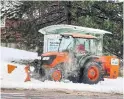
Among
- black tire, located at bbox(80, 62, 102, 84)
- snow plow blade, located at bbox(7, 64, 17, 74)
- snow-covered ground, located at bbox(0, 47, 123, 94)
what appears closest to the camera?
snow-covered ground, located at bbox(0, 47, 123, 94)

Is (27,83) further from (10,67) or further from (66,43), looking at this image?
(66,43)

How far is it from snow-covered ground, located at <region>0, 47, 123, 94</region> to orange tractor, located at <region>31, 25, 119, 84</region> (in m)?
0.20

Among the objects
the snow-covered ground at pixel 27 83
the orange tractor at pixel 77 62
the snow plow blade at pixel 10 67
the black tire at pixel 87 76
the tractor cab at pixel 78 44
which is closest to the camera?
the snow-covered ground at pixel 27 83

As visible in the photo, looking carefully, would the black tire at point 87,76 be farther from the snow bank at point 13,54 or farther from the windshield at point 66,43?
the snow bank at point 13,54

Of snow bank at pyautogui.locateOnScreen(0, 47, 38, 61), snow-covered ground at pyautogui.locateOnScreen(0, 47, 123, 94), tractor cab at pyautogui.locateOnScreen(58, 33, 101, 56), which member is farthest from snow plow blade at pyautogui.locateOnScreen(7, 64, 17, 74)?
tractor cab at pyautogui.locateOnScreen(58, 33, 101, 56)

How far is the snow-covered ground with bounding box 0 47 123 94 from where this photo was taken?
1172 centimetres

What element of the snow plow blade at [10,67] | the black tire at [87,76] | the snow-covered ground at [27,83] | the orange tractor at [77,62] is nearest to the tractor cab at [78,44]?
the orange tractor at [77,62]

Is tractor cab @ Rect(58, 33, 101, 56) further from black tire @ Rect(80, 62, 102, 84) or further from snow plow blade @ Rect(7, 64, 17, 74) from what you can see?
snow plow blade @ Rect(7, 64, 17, 74)

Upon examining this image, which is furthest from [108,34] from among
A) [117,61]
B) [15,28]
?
[15,28]

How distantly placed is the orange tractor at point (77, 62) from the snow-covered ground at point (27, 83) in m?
0.20

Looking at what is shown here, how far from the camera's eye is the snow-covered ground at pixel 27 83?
11719 millimetres

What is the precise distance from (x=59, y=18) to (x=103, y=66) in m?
2.05

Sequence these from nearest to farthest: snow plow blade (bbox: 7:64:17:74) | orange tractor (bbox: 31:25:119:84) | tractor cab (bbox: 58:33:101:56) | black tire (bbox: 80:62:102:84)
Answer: snow plow blade (bbox: 7:64:17:74) → orange tractor (bbox: 31:25:119:84) → tractor cab (bbox: 58:33:101:56) → black tire (bbox: 80:62:102:84)

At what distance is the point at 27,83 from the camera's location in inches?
463
